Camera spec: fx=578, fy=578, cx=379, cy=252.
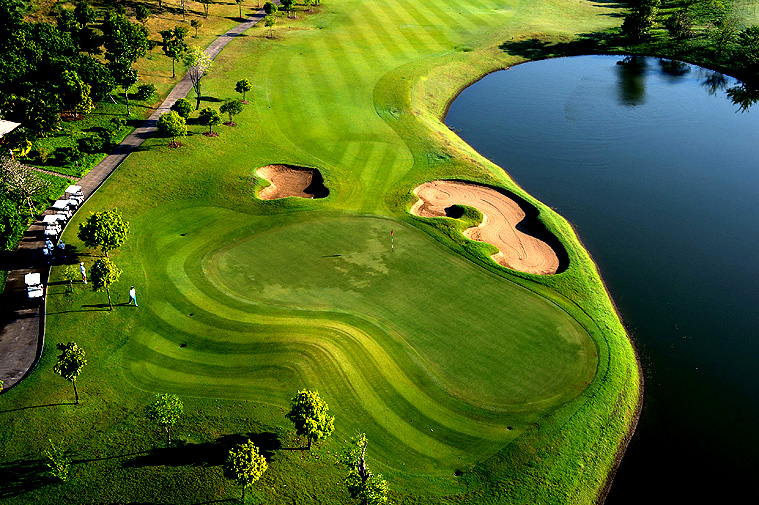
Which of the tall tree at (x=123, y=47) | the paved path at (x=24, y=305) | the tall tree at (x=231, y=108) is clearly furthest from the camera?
the tall tree at (x=123, y=47)

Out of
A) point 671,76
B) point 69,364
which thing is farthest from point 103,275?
point 671,76

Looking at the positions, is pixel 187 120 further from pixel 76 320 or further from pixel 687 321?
pixel 687 321

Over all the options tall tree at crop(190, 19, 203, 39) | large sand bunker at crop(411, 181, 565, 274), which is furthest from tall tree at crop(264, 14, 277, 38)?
large sand bunker at crop(411, 181, 565, 274)

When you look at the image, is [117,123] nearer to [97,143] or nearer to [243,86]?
[97,143]

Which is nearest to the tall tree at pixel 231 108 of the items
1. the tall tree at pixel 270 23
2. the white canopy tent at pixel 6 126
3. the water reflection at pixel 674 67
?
the white canopy tent at pixel 6 126

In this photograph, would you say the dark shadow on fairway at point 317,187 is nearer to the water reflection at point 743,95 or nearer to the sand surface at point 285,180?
the sand surface at point 285,180

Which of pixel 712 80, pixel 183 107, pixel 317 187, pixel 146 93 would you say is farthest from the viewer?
pixel 712 80

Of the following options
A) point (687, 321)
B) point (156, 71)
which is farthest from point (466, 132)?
point (156, 71)
